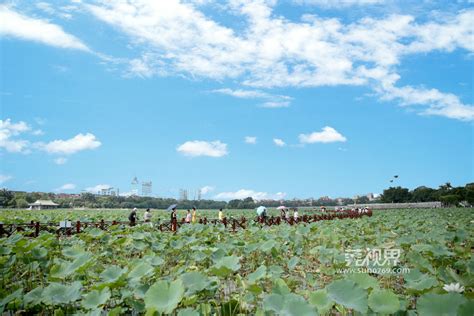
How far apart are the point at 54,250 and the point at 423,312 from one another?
4997mm

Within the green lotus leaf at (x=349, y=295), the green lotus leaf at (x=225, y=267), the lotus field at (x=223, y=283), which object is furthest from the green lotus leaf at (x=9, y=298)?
the green lotus leaf at (x=349, y=295)

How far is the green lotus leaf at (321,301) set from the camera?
2443 millimetres

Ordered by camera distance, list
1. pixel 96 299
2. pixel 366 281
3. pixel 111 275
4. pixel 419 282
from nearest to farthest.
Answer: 1. pixel 96 299
2. pixel 366 281
3. pixel 419 282
4. pixel 111 275

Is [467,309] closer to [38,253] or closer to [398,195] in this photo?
[38,253]

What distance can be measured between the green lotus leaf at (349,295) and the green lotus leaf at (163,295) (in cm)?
95

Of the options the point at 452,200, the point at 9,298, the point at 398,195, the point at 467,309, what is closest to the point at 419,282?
the point at 467,309

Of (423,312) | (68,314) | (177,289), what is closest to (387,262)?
(423,312)

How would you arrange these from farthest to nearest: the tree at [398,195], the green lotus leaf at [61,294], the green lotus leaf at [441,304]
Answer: the tree at [398,195]
the green lotus leaf at [61,294]
the green lotus leaf at [441,304]

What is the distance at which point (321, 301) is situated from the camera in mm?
2492

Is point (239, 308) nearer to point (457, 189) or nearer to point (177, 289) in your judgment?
point (177, 289)

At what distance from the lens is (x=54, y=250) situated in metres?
5.60

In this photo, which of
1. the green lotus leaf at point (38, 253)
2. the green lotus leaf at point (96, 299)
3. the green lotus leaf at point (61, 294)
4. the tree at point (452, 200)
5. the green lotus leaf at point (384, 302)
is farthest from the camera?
the tree at point (452, 200)

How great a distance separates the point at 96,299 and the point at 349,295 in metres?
1.69

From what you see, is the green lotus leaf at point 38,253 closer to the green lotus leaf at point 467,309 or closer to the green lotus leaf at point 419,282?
the green lotus leaf at point 419,282
